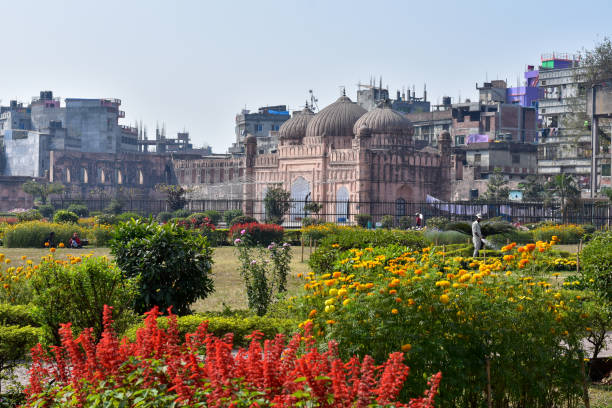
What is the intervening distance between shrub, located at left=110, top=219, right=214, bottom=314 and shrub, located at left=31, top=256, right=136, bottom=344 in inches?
59.7

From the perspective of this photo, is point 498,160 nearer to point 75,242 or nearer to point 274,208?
point 274,208

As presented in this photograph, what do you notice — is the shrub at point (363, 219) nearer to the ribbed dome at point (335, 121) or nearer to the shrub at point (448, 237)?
the shrub at point (448, 237)

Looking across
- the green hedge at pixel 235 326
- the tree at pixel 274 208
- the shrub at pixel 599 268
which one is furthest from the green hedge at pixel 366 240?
the tree at pixel 274 208

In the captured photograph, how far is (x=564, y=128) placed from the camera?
6112cm

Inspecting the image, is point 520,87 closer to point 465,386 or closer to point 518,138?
point 518,138

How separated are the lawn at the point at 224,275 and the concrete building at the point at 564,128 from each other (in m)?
37.8

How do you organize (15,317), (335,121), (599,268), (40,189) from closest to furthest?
1. (599,268)
2. (15,317)
3. (335,121)
4. (40,189)

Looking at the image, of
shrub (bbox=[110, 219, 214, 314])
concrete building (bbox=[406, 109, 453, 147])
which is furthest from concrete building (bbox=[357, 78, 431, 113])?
shrub (bbox=[110, 219, 214, 314])

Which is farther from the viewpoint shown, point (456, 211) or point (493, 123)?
point (493, 123)

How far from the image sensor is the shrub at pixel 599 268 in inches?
339

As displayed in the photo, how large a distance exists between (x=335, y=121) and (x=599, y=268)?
4657cm

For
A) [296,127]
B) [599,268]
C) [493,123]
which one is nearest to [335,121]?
[296,127]

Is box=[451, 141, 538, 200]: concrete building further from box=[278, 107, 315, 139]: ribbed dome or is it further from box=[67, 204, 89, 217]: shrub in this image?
box=[67, 204, 89, 217]: shrub

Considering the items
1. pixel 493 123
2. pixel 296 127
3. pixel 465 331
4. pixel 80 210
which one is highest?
pixel 493 123
